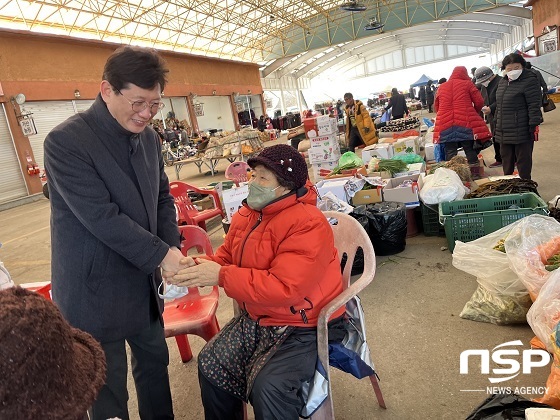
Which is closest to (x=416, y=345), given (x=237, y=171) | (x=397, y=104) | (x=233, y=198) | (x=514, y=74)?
(x=233, y=198)

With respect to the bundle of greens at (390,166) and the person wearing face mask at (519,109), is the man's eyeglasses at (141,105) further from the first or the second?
the person wearing face mask at (519,109)

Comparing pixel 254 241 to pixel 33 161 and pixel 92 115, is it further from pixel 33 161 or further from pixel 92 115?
pixel 33 161

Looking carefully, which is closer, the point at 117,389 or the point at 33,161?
the point at 117,389

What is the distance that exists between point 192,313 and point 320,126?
5.65m

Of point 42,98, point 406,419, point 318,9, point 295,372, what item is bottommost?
point 406,419

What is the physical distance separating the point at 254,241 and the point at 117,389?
84cm

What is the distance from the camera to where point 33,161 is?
13453 millimetres

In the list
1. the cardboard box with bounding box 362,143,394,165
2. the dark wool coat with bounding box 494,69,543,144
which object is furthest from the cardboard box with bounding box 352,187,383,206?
the cardboard box with bounding box 362,143,394,165

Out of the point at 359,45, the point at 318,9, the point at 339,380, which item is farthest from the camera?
the point at 359,45

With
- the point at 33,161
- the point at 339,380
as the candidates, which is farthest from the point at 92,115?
the point at 33,161

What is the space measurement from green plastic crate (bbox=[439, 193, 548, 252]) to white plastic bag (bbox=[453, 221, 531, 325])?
63cm

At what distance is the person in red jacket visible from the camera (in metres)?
5.55

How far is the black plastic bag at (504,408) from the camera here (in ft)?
4.83

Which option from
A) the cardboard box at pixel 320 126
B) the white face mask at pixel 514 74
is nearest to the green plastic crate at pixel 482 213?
the white face mask at pixel 514 74
